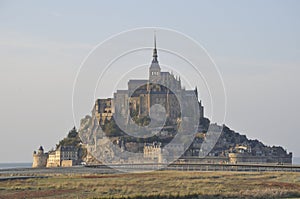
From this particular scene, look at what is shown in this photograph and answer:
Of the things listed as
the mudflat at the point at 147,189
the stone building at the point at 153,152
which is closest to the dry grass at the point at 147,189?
the mudflat at the point at 147,189

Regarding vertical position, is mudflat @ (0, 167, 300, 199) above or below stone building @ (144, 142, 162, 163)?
below

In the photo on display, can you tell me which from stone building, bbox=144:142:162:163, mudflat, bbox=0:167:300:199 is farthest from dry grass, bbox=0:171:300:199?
stone building, bbox=144:142:162:163

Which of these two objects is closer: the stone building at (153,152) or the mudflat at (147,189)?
the mudflat at (147,189)

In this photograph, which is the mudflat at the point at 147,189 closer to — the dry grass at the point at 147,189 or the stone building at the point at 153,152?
the dry grass at the point at 147,189

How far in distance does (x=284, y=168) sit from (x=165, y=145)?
84.6m

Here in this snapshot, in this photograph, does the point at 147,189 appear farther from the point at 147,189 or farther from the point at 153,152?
the point at 153,152

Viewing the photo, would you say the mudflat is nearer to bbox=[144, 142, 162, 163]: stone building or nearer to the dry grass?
the dry grass

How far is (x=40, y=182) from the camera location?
8050 centimetres

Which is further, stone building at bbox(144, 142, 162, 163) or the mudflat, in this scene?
stone building at bbox(144, 142, 162, 163)

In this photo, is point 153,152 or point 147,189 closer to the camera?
point 147,189

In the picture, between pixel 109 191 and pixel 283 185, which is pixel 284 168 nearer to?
pixel 283 185

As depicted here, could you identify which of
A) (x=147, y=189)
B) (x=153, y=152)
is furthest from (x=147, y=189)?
(x=153, y=152)

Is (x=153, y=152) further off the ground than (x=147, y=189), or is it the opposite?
(x=153, y=152)

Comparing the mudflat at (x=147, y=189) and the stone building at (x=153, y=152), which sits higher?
the stone building at (x=153, y=152)
